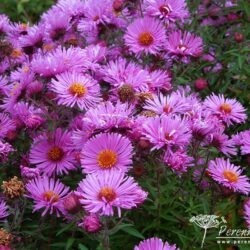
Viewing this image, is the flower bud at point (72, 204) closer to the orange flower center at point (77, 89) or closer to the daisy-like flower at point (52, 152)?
the daisy-like flower at point (52, 152)

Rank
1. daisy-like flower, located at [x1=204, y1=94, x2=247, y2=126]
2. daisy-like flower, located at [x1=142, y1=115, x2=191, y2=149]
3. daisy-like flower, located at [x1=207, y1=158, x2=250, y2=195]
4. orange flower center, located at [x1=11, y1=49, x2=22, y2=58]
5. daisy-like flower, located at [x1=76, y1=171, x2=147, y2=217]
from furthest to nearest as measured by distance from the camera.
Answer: orange flower center, located at [x1=11, y1=49, x2=22, y2=58], daisy-like flower, located at [x1=204, y1=94, x2=247, y2=126], daisy-like flower, located at [x1=207, y1=158, x2=250, y2=195], daisy-like flower, located at [x1=142, y1=115, x2=191, y2=149], daisy-like flower, located at [x1=76, y1=171, x2=147, y2=217]

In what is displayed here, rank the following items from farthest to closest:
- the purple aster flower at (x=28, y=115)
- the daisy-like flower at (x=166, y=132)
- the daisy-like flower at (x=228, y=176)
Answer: the purple aster flower at (x=28, y=115) → the daisy-like flower at (x=228, y=176) → the daisy-like flower at (x=166, y=132)

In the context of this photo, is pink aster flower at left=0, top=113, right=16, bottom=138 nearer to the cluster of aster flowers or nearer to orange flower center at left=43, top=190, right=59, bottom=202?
the cluster of aster flowers

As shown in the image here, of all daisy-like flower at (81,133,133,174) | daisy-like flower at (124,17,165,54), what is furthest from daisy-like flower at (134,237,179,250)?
daisy-like flower at (124,17,165,54)

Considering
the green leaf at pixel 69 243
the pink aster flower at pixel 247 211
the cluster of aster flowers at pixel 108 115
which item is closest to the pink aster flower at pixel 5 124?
the cluster of aster flowers at pixel 108 115

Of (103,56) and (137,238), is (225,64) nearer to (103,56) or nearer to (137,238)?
(103,56)

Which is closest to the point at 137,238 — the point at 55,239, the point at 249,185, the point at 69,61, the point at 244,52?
the point at 55,239
